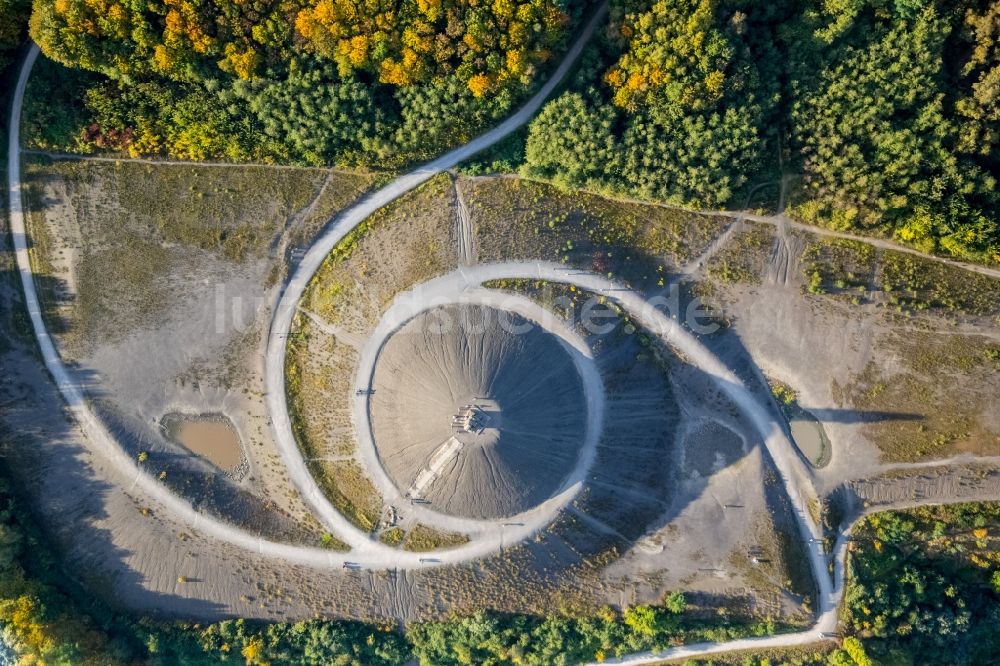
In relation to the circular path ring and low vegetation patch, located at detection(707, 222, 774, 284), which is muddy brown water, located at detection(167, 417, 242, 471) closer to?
the circular path ring

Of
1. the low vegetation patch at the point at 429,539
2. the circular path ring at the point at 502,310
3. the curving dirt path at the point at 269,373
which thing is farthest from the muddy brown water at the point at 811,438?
the low vegetation patch at the point at 429,539

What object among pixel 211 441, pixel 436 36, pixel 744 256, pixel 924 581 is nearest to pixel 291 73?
pixel 436 36

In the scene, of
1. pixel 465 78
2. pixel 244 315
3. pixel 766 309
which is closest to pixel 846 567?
pixel 766 309

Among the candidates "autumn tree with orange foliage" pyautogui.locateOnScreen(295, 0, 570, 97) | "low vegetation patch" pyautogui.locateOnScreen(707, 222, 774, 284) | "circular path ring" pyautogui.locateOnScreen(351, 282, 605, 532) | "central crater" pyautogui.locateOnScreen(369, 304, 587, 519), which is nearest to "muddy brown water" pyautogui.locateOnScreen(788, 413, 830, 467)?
"low vegetation patch" pyautogui.locateOnScreen(707, 222, 774, 284)

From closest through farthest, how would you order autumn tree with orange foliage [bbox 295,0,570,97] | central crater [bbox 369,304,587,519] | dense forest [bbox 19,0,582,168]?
1. autumn tree with orange foliage [bbox 295,0,570,97]
2. dense forest [bbox 19,0,582,168]
3. central crater [bbox 369,304,587,519]

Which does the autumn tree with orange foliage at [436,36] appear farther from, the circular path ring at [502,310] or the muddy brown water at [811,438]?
the muddy brown water at [811,438]

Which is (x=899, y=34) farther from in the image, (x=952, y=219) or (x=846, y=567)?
(x=846, y=567)
